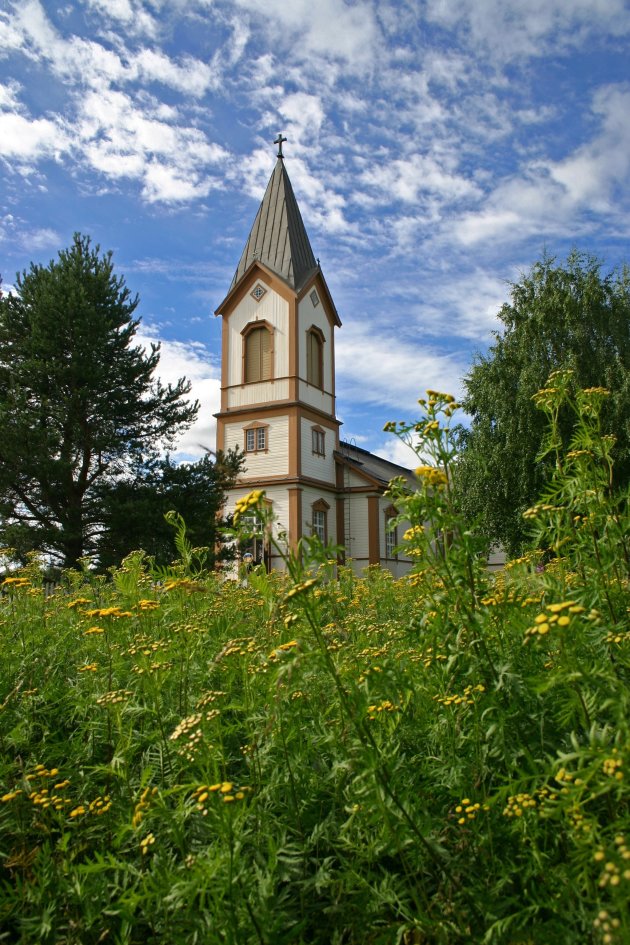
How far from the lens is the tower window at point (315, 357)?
32.0 m

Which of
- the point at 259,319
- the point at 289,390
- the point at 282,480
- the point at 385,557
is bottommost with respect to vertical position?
the point at 385,557

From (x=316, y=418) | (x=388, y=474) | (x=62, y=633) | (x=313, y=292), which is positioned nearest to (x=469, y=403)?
(x=316, y=418)

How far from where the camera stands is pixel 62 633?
181 inches

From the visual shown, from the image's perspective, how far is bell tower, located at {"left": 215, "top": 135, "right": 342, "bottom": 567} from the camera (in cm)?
3016

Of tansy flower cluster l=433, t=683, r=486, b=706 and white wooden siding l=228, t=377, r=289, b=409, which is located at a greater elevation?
white wooden siding l=228, t=377, r=289, b=409

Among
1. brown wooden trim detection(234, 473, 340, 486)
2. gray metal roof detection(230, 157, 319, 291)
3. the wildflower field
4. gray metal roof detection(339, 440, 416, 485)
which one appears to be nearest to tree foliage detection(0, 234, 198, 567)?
brown wooden trim detection(234, 473, 340, 486)

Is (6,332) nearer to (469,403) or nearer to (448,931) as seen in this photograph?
(469,403)

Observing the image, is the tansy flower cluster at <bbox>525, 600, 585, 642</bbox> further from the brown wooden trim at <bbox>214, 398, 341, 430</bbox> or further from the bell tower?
the brown wooden trim at <bbox>214, 398, 341, 430</bbox>

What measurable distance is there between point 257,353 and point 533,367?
14.7 meters

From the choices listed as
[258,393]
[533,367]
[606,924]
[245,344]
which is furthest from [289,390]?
[606,924]

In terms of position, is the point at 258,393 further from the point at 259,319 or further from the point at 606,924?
the point at 606,924

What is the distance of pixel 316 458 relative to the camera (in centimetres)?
3175

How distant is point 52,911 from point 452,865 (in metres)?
1.42

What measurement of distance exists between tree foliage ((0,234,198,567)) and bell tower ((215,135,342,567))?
920 centimetres
